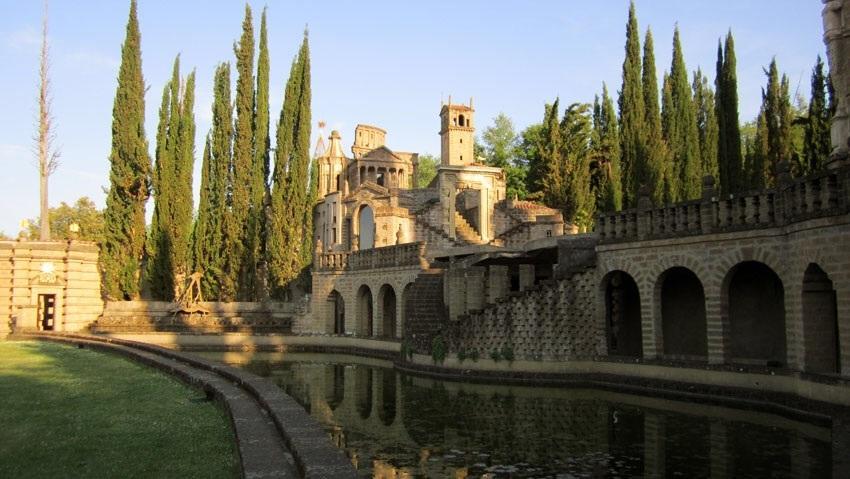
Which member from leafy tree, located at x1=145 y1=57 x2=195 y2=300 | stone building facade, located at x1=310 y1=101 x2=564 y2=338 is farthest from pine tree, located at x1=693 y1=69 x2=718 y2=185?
leafy tree, located at x1=145 y1=57 x2=195 y2=300

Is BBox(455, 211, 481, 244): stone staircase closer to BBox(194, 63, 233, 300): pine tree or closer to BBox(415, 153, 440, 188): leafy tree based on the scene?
BBox(194, 63, 233, 300): pine tree

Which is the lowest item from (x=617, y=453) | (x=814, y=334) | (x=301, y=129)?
(x=617, y=453)

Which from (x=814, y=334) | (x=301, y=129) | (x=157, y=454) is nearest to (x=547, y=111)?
(x=301, y=129)

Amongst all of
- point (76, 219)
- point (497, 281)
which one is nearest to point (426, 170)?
point (76, 219)

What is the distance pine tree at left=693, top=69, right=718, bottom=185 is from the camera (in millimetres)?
39625

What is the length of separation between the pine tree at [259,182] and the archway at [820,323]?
31043 mm

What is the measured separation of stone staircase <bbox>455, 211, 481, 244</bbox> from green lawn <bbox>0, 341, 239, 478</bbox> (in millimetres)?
24566

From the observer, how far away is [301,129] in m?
41.9

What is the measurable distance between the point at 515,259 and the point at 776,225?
10005 millimetres

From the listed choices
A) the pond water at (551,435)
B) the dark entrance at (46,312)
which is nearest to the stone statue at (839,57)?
the pond water at (551,435)

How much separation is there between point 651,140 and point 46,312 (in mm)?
33430

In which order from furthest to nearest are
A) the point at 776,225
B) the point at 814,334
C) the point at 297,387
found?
1. the point at 297,387
2. the point at 776,225
3. the point at 814,334

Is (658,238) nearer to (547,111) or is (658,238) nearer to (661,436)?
(661,436)

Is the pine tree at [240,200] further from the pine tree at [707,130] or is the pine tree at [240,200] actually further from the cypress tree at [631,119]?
the pine tree at [707,130]
